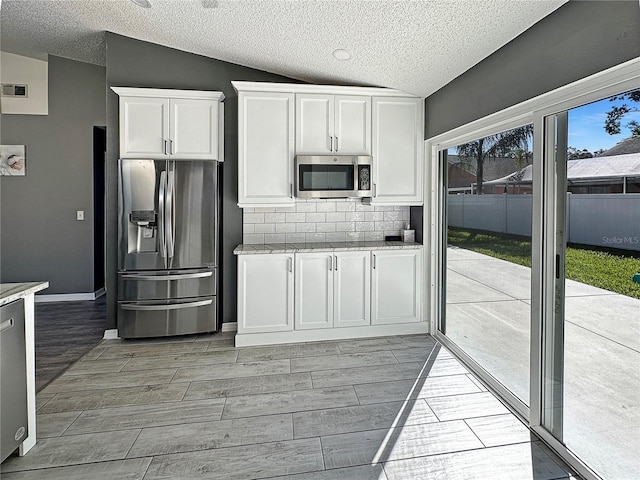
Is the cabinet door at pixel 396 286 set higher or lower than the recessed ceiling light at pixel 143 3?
lower

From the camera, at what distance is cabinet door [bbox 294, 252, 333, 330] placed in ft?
11.7

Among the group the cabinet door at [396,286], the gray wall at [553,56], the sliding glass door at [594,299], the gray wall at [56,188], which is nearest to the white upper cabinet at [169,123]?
the cabinet door at [396,286]

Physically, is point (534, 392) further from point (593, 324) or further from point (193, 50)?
point (193, 50)

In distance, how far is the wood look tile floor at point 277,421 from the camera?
6.27 ft

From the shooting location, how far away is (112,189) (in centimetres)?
374

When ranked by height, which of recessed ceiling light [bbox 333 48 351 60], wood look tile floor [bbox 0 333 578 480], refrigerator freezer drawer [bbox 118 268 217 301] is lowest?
wood look tile floor [bbox 0 333 578 480]

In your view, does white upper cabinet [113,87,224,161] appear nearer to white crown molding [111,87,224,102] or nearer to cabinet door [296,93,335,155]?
white crown molding [111,87,224,102]

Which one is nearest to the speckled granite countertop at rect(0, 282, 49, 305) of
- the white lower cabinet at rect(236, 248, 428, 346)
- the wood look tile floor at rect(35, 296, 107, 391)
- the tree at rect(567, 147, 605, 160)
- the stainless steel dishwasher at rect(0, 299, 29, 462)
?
the stainless steel dishwasher at rect(0, 299, 29, 462)

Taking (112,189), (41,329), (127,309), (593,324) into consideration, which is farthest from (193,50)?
(593,324)

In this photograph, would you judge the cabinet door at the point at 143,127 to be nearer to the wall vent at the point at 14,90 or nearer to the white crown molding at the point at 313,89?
the white crown molding at the point at 313,89

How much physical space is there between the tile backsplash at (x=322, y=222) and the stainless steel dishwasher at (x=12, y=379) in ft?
7.42

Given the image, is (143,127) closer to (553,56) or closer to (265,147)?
(265,147)

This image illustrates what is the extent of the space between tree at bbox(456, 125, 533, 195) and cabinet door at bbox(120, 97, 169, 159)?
9.13 ft

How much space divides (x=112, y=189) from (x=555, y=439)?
13.5ft
